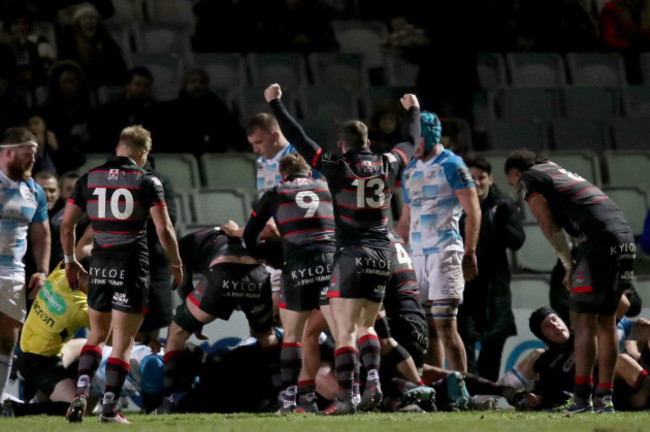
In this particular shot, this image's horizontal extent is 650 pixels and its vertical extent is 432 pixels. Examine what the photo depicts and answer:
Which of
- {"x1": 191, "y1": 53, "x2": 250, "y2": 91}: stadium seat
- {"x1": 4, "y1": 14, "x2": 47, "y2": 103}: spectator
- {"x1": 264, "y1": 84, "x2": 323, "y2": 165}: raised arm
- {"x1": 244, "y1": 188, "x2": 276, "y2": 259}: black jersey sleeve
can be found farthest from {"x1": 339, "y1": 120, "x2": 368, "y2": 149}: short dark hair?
{"x1": 191, "y1": 53, "x2": 250, "y2": 91}: stadium seat

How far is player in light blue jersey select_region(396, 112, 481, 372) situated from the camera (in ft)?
32.3

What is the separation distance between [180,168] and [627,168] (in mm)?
5074

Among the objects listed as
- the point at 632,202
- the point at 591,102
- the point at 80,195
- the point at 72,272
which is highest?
the point at 591,102

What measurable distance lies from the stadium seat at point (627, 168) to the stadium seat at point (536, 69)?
2.06 metres

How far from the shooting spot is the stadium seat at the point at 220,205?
489 inches

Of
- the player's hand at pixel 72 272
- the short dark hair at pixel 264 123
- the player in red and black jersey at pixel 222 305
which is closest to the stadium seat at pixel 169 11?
the short dark hair at pixel 264 123

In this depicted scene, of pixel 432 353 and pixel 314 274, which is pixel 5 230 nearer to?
pixel 314 274

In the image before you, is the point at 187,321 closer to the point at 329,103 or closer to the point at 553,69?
the point at 329,103

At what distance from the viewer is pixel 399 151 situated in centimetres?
880

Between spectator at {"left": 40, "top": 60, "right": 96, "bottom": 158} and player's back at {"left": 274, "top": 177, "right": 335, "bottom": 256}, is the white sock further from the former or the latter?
spectator at {"left": 40, "top": 60, "right": 96, "bottom": 158}

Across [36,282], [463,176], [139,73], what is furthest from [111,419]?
[139,73]

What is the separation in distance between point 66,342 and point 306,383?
201 cm

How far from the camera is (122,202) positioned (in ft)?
26.5

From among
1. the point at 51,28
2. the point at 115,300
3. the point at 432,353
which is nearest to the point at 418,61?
the point at 51,28
